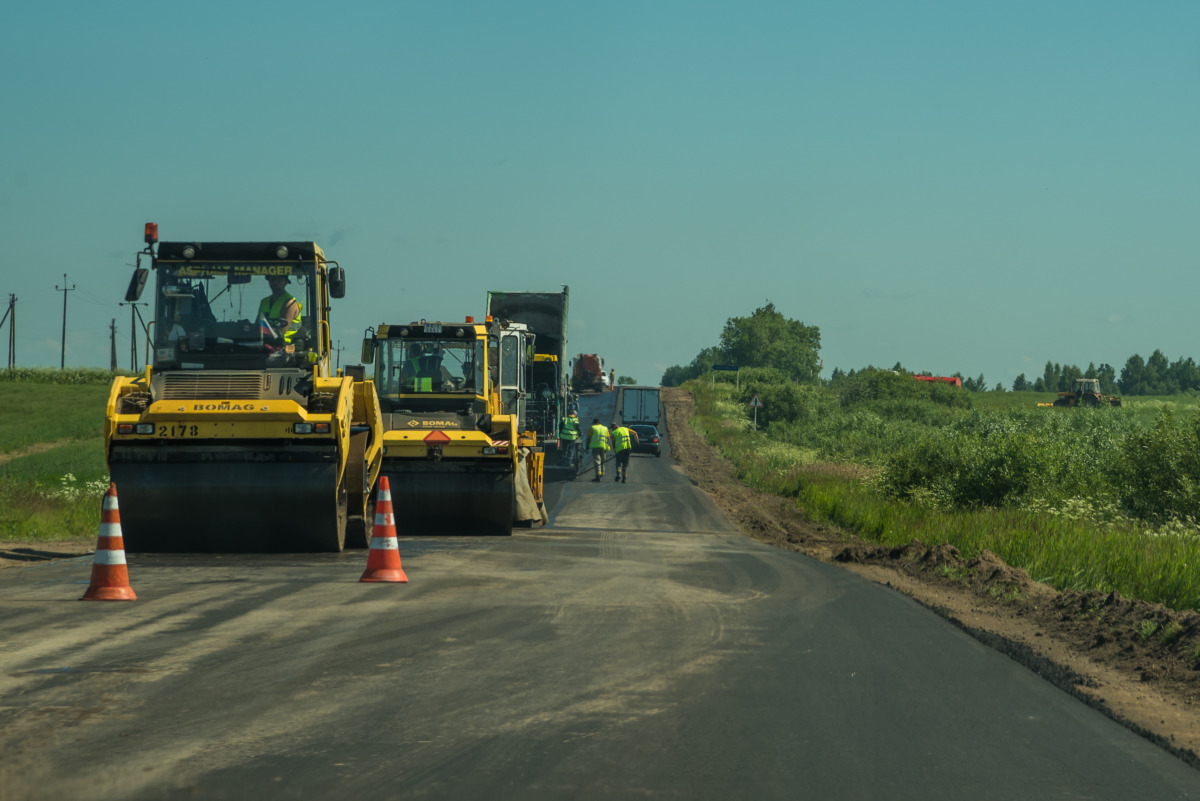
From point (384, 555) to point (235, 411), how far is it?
2727 millimetres

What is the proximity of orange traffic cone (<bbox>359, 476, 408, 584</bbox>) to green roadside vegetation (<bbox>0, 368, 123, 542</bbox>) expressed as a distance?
8.90m

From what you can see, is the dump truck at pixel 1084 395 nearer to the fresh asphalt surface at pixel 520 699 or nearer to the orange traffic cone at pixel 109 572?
the fresh asphalt surface at pixel 520 699

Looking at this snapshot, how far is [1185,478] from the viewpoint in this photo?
19297 millimetres

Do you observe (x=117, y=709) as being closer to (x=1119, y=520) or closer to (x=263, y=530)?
(x=263, y=530)

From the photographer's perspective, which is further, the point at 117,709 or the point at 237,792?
the point at 117,709

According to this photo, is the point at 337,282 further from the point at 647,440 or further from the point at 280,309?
the point at 647,440

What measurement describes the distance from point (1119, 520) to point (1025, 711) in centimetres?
1322

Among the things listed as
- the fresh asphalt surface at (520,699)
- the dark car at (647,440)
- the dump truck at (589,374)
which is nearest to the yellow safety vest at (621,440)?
the dark car at (647,440)

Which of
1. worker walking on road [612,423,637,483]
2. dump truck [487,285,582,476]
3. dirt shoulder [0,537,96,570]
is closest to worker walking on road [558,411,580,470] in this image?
worker walking on road [612,423,637,483]

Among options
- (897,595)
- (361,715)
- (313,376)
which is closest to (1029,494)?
(897,595)

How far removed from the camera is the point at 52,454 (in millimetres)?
44812

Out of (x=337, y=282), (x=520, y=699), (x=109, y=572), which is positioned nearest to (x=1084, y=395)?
(x=337, y=282)

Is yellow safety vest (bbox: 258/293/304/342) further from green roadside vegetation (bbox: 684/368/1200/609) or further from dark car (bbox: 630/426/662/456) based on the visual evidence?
dark car (bbox: 630/426/662/456)

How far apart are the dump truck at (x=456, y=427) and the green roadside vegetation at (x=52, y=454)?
5.27 meters
